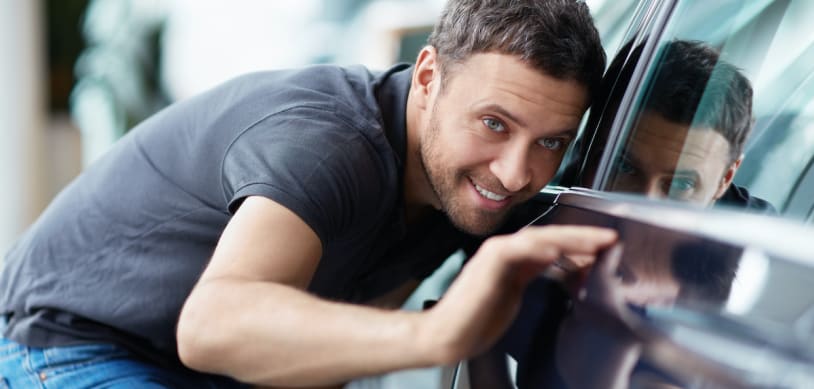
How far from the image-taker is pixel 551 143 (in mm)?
1501

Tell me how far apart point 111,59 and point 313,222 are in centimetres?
607

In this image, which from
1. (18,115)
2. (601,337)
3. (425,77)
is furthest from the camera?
(18,115)

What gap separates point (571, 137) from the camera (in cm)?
151

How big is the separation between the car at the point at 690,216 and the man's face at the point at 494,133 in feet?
0.19

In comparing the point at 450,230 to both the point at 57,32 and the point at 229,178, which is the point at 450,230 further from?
the point at 57,32

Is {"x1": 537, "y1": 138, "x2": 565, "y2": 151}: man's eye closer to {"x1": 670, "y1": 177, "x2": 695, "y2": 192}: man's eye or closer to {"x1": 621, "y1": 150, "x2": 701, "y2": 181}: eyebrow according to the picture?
Result: {"x1": 621, "y1": 150, "x2": 701, "y2": 181}: eyebrow

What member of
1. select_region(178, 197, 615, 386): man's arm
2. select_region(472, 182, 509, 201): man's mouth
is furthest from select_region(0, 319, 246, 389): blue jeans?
select_region(472, 182, 509, 201): man's mouth

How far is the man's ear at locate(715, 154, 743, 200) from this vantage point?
1026 millimetres

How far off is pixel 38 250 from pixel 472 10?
101 cm

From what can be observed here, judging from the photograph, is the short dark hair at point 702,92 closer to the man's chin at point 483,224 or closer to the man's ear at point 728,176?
the man's ear at point 728,176

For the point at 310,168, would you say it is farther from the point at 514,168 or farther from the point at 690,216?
the point at 690,216

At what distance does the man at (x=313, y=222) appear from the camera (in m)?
1.02

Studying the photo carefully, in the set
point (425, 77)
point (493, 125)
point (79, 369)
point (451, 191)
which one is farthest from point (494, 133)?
point (79, 369)

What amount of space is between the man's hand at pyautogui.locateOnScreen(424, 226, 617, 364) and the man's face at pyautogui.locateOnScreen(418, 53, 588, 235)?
19.6 inches
